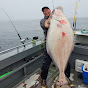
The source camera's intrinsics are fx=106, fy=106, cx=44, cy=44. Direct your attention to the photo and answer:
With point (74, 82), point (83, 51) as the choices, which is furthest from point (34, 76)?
point (83, 51)

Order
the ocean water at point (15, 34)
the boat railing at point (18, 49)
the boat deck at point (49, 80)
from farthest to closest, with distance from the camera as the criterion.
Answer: the ocean water at point (15, 34) < the boat railing at point (18, 49) < the boat deck at point (49, 80)

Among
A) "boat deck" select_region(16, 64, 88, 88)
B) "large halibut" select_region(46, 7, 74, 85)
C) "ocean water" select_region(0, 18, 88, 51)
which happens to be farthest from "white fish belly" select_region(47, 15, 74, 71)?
"ocean water" select_region(0, 18, 88, 51)

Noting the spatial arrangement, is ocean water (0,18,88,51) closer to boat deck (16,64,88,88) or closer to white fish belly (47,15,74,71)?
boat deck (16,64,88,88)

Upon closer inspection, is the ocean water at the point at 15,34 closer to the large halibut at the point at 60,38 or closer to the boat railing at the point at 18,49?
the boat railing at the point at 18,49

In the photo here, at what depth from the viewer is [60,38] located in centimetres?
223

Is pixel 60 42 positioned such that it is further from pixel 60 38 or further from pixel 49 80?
pixel 49 80

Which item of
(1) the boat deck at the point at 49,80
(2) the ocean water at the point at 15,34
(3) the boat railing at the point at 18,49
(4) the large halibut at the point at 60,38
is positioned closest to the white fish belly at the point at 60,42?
(4) the large halibut at the point at 60,38

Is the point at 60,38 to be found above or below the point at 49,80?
above

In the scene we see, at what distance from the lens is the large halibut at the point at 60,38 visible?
2227 millimetres

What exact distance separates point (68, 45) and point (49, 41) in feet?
1.36

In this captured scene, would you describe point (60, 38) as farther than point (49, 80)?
No

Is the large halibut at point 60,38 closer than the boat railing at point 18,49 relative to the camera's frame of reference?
Yes

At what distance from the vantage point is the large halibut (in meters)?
2.23

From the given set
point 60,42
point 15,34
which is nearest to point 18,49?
point 60,42
